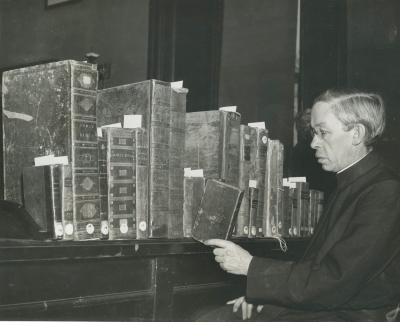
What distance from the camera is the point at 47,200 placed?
1.48 metres

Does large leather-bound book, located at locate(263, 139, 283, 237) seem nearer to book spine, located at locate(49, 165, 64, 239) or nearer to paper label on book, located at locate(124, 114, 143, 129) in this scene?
paper label on book, located at locate(124, 114, 143, 129)

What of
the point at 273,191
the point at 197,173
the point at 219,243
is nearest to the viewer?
the point at 219,243

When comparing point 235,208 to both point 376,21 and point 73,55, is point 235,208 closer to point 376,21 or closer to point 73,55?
point 376,21

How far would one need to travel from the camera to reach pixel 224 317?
1.86 metres

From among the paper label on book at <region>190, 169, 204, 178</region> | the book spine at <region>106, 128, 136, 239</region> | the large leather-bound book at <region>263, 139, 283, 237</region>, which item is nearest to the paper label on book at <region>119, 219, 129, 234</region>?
the book spine at <region>106, 128, 136, 239</region>

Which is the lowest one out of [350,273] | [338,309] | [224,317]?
[224,317]

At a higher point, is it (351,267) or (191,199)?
(191,199)

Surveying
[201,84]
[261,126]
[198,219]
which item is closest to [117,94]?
[198,219]

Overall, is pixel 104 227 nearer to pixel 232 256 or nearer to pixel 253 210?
pixel 232 256

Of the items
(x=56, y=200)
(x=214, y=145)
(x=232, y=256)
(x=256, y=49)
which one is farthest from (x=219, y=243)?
(x=256, y=49)

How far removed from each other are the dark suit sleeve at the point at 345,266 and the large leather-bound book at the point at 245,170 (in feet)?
1.68

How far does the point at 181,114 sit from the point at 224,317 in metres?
0.81

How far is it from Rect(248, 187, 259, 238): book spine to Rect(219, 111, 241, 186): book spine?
104 millimetres

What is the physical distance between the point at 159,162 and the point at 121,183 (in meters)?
0.18
